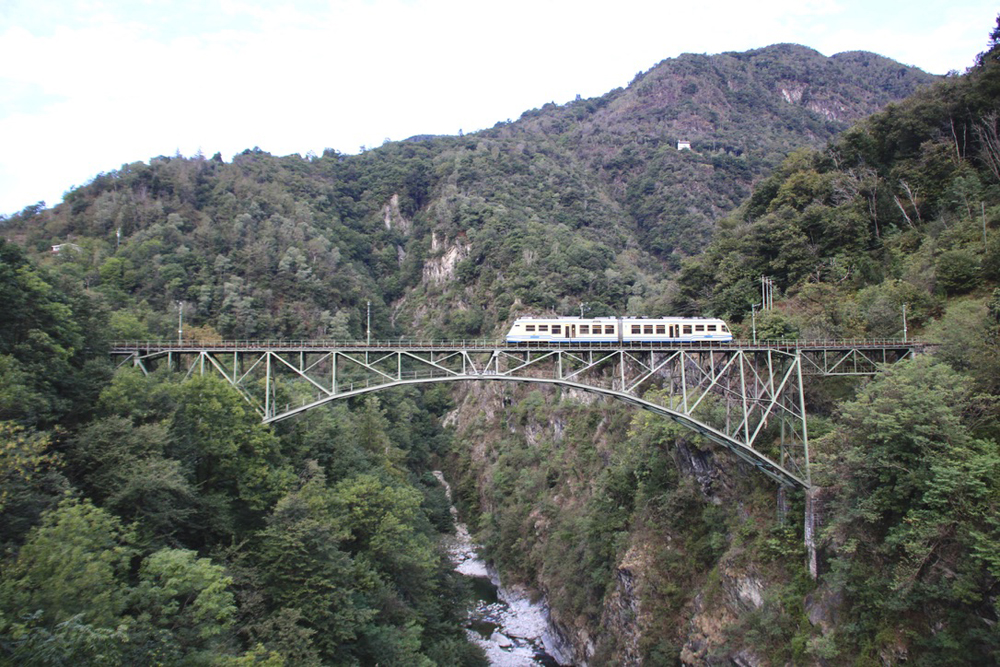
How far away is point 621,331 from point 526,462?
76.6ft

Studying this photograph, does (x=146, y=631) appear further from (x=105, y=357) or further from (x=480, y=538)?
(x=480, y=538)

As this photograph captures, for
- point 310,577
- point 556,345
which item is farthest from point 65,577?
point 556,345

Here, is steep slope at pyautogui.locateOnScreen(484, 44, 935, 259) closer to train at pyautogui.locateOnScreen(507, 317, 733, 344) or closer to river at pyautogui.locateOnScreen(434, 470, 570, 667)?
river at pyautogui.locateOnScreen(434, 470, 570, 667)

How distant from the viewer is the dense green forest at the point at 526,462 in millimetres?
16109

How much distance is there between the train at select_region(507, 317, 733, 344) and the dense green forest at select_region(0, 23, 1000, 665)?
4461 millimetres

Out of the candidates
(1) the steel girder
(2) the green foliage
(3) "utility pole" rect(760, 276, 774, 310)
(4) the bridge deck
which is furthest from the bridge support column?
(3) "utility pole" rect(760, 276, 774, 310)

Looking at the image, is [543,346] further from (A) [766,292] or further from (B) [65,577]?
(B) [65,577]

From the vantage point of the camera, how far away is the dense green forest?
634 inches

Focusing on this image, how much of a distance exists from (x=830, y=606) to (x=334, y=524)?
16.4 m

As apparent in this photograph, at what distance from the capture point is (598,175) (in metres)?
94.9

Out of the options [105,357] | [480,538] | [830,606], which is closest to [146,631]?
[105,357]

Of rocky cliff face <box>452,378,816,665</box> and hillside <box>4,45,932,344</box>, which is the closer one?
rocky cliff face <box>452,378,816,665</box>

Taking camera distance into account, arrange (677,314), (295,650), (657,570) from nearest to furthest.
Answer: (295,650) → (657,570) → (677,314)

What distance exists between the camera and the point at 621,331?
961 inches
